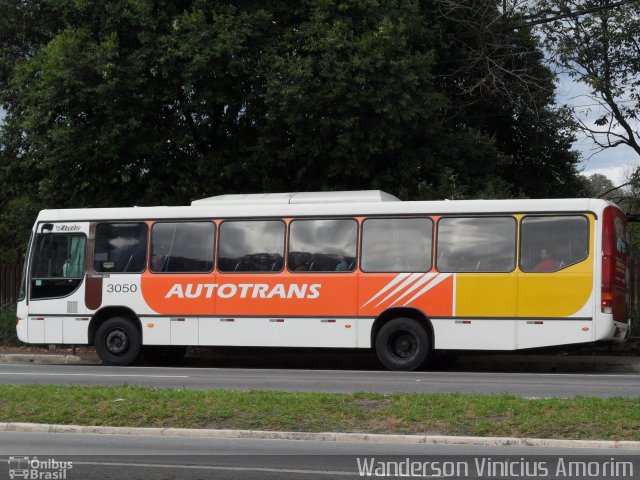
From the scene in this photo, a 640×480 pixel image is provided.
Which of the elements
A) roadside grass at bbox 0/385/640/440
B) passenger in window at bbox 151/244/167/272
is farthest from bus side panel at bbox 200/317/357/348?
roadside grass at bbox 0/385/640/440

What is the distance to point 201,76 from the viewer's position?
22031 mm

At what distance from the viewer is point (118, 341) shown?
20125 millimetres

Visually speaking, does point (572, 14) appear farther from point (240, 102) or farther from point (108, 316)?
point (108, 316)

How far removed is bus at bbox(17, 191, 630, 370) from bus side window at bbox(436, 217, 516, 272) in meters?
0.02

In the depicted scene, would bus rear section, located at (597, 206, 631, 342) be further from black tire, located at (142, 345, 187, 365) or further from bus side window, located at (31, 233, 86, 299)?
bus side window, located at (31, 233, 86, 299)

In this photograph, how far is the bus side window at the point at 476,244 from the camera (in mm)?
18141

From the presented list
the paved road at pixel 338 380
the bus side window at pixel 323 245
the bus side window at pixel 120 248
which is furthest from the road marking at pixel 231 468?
the bus side window at pixel 120 248

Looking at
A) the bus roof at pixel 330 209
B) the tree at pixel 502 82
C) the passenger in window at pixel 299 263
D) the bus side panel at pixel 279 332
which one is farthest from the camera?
the tree at pixel 502 82

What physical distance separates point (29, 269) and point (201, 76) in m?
5.34

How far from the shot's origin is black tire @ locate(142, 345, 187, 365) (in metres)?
20.7

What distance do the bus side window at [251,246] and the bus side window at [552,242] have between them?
14.8ft

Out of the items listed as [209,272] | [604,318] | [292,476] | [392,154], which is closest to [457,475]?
[292,476]

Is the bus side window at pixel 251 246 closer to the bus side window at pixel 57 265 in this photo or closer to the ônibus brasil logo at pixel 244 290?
the ônibus brasil logo at pixel 244 290

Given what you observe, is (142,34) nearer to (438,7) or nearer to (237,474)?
(438,7)
